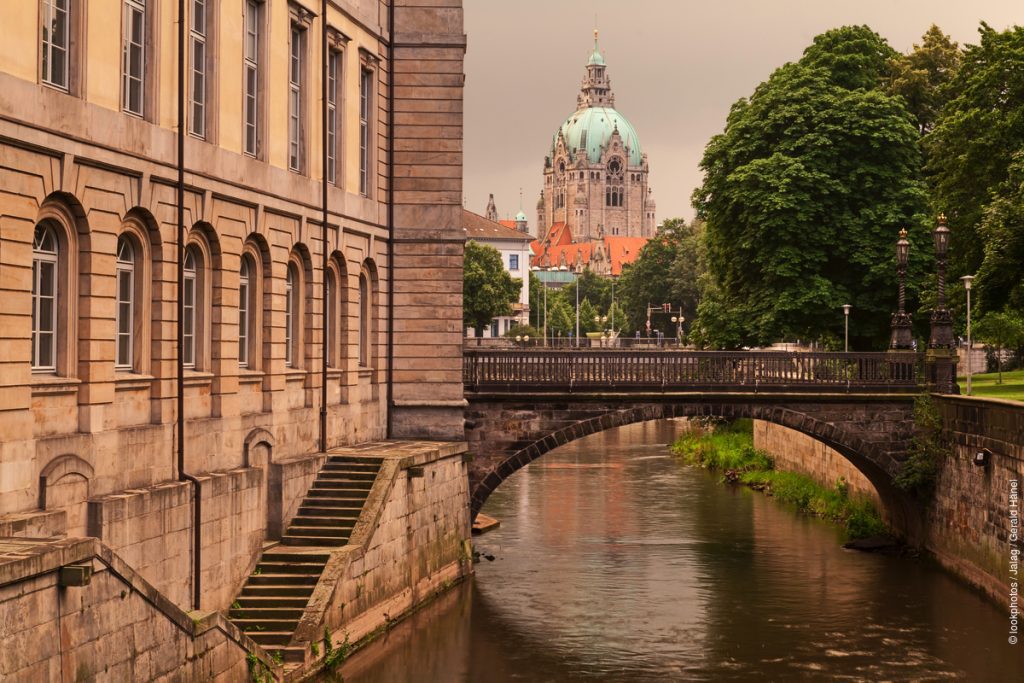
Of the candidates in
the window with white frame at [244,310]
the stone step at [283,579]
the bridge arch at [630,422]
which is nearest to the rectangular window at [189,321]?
the window with white frame at [244,310]

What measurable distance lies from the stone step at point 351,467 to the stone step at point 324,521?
1.72 m

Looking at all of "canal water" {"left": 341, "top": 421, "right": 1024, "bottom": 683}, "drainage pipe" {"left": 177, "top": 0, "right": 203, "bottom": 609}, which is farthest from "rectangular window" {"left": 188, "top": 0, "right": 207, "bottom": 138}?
"canal water" {"left": 341, "top": 421, "right": 1024, "bottom": 683}

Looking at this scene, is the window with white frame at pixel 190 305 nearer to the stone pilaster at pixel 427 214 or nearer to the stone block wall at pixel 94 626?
the stone block wall at pixel 94 626

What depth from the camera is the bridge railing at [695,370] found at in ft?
118

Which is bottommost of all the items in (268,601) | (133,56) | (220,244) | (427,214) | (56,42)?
(268,601)

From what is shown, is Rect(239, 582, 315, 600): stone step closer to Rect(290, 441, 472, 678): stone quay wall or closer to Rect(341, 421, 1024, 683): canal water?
Rect(290, 441, 472, 678): stone quay wall

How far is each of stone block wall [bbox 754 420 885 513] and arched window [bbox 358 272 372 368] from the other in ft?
49.8

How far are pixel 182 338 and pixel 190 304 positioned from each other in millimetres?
1349

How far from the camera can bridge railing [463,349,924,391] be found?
118 feet

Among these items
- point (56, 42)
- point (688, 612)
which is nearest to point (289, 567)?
point (688, 612)

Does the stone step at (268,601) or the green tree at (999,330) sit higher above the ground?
the green tree at (999,330)

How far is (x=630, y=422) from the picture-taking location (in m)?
35.2

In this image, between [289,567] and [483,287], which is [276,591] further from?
[483,287]

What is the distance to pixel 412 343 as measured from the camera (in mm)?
33594
